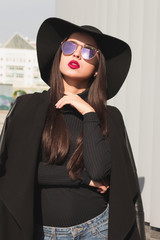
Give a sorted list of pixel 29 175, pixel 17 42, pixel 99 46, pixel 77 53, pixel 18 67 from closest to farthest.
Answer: pixel 29 175 → pixel 77 53 → pixel 99 46 → pixel 18 67 → pixel 17 42

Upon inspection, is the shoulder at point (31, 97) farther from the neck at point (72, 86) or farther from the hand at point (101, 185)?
the hand at point (101, 185)

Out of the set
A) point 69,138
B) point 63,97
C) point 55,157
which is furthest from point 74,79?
point 55,157

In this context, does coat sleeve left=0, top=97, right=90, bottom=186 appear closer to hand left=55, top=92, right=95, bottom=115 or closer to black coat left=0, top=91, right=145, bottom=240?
black coat left=0, top=91, right=145, bottom=240

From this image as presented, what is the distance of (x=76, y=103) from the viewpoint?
207 cm

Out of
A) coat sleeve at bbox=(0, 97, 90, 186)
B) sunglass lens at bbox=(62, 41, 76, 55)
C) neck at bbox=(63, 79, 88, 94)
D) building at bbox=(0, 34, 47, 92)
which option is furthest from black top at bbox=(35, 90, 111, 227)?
building at bbox=(0, 34, 47, 92)

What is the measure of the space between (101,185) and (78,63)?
692mm

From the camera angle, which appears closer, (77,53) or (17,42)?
(77,53)

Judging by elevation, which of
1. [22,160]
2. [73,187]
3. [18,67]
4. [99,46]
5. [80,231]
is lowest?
[80,231]

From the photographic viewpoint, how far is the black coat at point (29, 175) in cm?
→ 192

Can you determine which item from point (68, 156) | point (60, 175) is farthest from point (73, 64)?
point (60, 175)

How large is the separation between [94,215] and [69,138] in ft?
1.41

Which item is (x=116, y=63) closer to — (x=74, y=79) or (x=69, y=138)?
(x=74, y=79)

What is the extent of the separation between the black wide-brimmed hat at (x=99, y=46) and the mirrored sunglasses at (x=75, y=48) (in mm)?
95

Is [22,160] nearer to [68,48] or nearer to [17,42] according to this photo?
[68,48]
